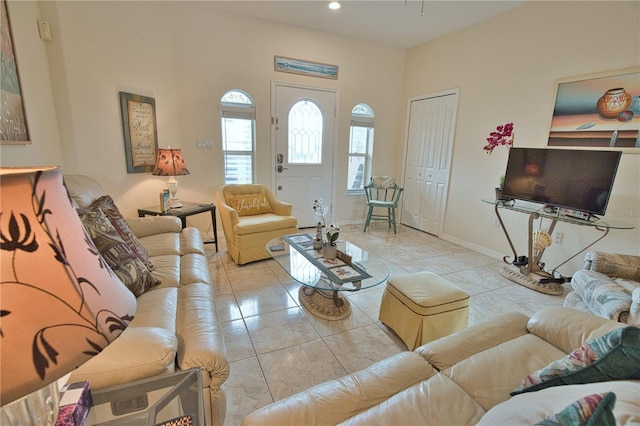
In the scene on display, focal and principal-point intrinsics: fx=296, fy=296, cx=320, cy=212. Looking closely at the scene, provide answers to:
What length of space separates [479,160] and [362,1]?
2.36 meters

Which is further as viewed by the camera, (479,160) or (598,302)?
(479,160)

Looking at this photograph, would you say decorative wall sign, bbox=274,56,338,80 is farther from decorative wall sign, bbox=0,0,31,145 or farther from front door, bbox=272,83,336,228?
decorative wall sign, bbox=0,0,31,145

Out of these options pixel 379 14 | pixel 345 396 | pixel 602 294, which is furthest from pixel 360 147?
pixel 345 396

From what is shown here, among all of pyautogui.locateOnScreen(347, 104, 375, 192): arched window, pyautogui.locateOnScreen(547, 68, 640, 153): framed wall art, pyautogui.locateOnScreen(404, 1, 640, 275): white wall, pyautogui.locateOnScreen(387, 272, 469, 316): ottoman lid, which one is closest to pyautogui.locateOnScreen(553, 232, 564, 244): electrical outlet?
pyautogui.locateOnScreen(404, 1, 640, 275): white wall

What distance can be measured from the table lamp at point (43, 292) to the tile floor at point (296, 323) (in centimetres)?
124

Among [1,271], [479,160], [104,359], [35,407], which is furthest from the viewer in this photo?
[479,160]

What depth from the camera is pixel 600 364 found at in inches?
35.4

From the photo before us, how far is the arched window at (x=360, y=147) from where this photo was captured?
15.6ft

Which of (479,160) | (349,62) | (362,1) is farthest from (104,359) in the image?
(349,62)

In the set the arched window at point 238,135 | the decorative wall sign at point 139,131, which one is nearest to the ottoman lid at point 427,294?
the arched window at point 238,135

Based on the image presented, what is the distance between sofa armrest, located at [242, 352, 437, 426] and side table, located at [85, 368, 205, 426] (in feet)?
0.62

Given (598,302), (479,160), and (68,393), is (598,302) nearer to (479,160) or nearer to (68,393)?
(479,160)

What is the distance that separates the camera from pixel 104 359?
3.29ft

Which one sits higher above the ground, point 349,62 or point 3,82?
point 349,62
